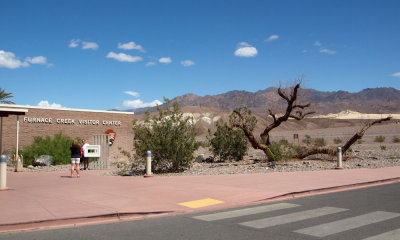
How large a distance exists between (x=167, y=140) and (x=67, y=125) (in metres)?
15.1

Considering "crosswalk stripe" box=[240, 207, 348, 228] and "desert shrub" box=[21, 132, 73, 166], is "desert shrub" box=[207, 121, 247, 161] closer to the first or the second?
"desert shrub" box=[21, 132, 73, 166]

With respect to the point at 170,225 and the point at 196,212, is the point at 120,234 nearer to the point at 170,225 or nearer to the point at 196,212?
the point at 170,225

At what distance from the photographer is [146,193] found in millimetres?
11750

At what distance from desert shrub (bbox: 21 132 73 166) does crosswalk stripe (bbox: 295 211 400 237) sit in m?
21.3

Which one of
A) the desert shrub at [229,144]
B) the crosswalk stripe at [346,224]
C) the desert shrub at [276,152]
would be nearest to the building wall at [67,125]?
the desert shrub at [229,144]

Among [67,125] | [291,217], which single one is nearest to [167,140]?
[291,217]

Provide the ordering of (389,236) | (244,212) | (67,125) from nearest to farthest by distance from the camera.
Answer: (389,236) → (244,212) → (67,125)

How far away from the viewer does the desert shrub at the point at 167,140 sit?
58.4 ft

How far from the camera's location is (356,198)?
35.8 ft

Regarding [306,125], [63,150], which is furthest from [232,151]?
[306,125]

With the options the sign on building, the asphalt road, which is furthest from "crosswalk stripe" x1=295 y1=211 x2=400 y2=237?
the sign on building

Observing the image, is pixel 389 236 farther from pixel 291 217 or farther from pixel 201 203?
pixel 201 203

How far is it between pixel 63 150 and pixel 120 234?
802 inches

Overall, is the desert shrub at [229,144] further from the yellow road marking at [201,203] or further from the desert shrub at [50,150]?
the yellow road marking at [201,203]
